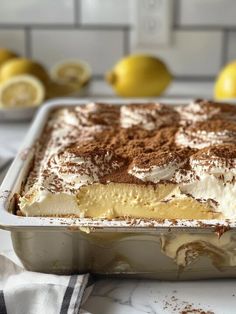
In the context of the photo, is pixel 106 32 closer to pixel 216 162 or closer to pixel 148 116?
pixel 148 116

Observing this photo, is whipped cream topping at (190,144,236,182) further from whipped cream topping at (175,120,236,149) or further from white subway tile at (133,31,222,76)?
white subway tile at (133,31,222,76)

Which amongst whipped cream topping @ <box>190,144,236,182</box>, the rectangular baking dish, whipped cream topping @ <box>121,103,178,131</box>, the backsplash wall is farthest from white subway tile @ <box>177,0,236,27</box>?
the rectangular baking dish

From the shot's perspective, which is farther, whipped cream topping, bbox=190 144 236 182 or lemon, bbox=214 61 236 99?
lemon, bbox=214 61 236 99

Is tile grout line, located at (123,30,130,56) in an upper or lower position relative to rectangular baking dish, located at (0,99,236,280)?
upper

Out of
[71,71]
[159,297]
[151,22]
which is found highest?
[151,22]

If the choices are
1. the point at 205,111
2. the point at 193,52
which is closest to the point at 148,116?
the point at 205,111
